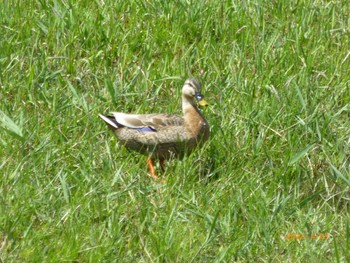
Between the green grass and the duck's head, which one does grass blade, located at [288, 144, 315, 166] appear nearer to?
the green grass

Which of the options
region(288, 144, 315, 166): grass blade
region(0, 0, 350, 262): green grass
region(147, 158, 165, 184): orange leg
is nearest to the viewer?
region(0, 0, 350, 262): green grass

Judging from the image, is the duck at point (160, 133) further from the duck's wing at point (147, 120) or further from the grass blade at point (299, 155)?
the grass blade at point (299, 155)

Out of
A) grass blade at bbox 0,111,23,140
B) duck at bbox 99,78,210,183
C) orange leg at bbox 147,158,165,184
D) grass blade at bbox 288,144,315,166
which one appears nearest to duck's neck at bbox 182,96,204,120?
duck at bbox 99,78,210,183

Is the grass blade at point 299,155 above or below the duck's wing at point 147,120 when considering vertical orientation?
above

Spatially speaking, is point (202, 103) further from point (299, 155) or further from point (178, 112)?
point (299, 155)

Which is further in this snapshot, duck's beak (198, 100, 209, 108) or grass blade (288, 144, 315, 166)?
duck's beak (198, 100, 209, 108)

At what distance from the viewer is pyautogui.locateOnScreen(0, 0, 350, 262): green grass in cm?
647

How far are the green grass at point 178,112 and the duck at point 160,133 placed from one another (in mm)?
113

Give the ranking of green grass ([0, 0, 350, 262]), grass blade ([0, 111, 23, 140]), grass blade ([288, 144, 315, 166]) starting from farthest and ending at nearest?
grass blade ([288, 144, 315, 166]) < grass blade ([0, 111, 23, 140]) < green grass ([0, 0, 350, 262])

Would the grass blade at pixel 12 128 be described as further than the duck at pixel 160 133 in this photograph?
No

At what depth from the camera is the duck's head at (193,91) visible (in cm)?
800

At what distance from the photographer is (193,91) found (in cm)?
801

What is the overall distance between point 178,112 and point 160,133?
2.17ft

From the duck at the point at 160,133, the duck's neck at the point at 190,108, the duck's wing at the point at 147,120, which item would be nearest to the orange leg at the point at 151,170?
the duck at the point at 160,133
